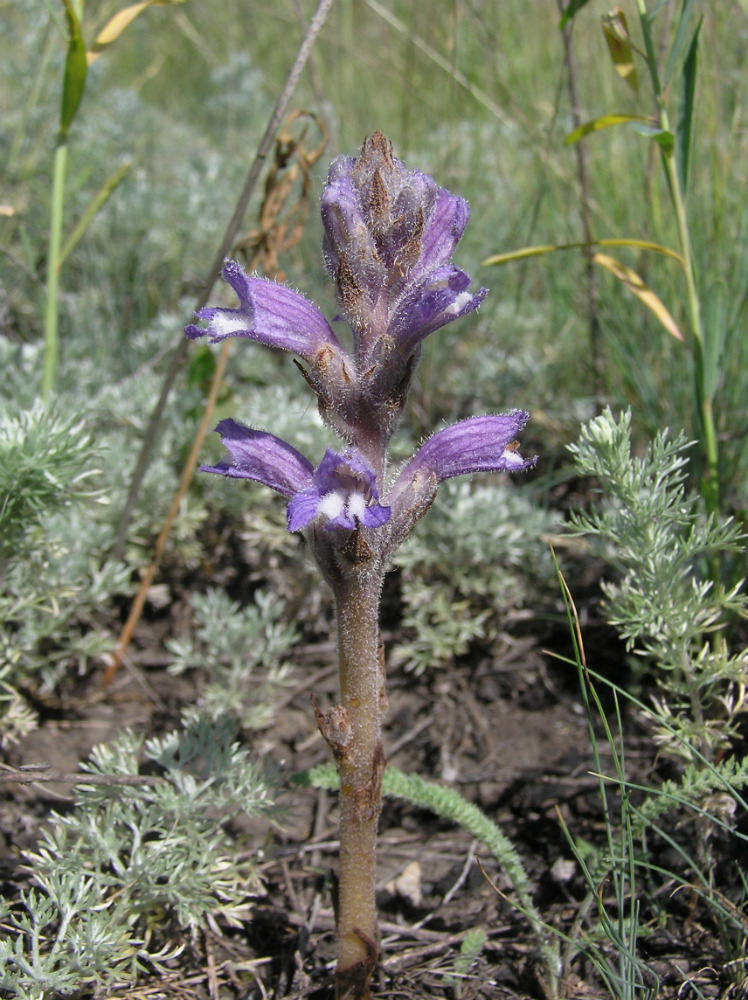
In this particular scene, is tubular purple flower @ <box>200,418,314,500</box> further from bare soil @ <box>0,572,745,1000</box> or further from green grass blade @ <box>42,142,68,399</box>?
green grass blade @ <box>42,142,68,399</box>

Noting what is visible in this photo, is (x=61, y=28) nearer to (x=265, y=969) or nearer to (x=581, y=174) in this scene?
(x=581, y=174)

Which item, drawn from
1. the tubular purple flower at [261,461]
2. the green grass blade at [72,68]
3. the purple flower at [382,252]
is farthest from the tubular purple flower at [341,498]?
the green grass blade at [72,68]

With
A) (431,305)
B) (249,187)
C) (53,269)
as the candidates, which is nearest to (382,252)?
(431,305)

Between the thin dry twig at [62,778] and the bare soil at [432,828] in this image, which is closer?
the thin dry twig at [62,778]

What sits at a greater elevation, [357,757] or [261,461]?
[261,461]

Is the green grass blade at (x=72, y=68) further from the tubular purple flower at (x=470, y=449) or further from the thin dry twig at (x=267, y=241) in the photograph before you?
the tubular purple flower at (x=470, y=449)

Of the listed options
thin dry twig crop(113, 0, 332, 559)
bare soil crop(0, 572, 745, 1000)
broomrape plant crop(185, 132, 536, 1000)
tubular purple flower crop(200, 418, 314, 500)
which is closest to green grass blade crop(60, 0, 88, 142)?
thin dry twig crop(113, 0, 332, 559)

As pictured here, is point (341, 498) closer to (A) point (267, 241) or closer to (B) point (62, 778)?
(B) point (62, 778)
